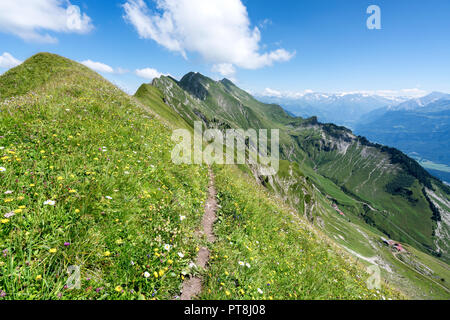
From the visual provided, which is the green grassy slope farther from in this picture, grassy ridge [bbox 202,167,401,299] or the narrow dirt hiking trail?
the narrow dirt hiking trail

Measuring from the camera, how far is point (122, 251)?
4.12m

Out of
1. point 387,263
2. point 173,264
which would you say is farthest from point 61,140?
point 387,263

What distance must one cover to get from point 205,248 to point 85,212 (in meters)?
3.43

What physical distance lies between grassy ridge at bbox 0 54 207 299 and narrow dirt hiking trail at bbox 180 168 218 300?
282 mm

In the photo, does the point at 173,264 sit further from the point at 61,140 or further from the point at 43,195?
the point at 61,140

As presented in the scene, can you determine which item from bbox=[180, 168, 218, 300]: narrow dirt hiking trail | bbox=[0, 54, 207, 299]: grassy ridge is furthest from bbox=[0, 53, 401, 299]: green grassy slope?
bbox=[180, 168, 218, 300]: narrow dirt hiking trail

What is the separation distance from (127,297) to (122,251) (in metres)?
0.94

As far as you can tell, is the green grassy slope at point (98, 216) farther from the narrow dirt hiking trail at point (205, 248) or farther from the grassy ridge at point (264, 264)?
the narrow dirt hiking trail at point (205, 248)

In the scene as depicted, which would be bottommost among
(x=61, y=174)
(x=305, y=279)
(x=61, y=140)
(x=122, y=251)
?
(x=305, y=279)

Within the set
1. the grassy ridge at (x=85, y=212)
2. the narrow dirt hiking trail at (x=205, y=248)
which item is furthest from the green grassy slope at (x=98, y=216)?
the narrow dirt hiking trail at (x=205, y=248)

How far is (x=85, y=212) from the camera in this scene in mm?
4395

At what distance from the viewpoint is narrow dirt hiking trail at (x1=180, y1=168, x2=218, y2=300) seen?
14.9 feet

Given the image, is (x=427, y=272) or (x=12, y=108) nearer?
(x=12, y=108)

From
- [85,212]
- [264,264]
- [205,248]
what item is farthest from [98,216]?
[264,264]
